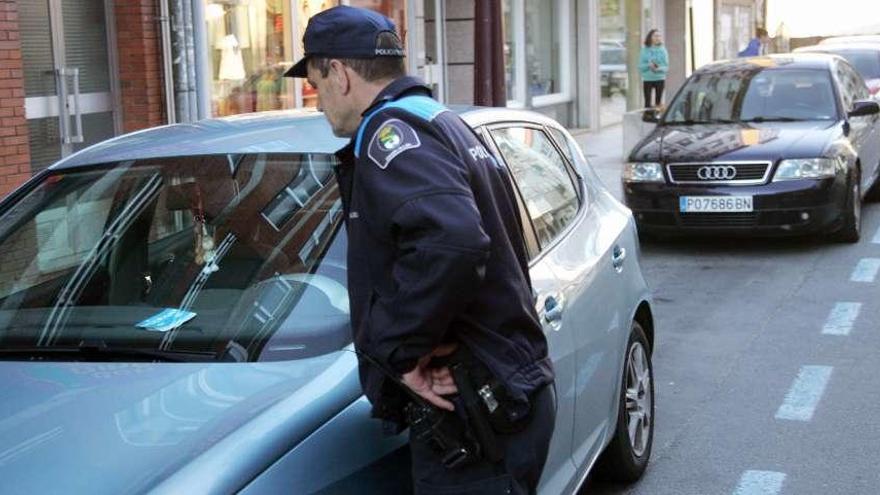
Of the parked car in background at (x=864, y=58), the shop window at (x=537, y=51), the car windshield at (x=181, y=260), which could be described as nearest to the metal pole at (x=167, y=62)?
the car windshield at (x=181, y=260)

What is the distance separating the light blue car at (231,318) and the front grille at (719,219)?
17.0ft

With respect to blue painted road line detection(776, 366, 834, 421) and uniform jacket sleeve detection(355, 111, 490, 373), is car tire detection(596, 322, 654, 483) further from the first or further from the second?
uniform jacket sleeve detection(355, 111, 490, 373)

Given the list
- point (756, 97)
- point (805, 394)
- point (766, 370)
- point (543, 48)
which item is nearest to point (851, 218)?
point (756, 97)

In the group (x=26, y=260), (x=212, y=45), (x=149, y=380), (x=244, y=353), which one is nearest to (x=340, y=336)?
(x=244, y=353)

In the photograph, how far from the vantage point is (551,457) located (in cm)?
363

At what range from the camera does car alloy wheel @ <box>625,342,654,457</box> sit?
484 centimetres

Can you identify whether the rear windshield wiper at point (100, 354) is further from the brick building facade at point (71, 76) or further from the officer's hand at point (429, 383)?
the brick building facade at point (71, 76)

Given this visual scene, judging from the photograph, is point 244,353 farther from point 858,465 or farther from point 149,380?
point 858,465

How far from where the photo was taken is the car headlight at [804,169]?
9.89 m

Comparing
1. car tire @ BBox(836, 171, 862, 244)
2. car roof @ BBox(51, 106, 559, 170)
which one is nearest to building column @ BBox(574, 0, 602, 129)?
car tire @ BBox(836, 171, 862, 244)

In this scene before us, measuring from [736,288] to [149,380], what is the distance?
664 cm

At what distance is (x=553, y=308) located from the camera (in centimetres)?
373

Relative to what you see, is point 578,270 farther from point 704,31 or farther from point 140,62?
point 704,31

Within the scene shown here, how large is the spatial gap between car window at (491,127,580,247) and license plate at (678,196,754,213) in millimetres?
5331
